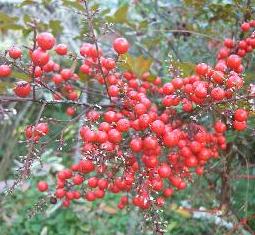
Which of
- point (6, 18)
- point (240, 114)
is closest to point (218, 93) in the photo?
point (240, 114)

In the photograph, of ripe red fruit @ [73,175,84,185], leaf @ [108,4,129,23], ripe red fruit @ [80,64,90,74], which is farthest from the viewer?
leaf @ [108,4,129,23]

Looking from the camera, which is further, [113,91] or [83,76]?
[83,76]

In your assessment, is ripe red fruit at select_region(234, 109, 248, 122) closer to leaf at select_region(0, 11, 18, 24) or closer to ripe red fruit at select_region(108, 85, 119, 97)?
ripe red fruit at select_region(108, 85, 119, 97)

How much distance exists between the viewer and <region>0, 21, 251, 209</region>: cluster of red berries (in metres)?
1.44

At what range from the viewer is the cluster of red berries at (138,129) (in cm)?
144

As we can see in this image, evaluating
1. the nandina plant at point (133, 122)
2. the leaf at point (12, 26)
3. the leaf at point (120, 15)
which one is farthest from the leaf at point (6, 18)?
the nandina plant at point (133, 122)

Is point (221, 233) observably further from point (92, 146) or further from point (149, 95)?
point (92, 146)

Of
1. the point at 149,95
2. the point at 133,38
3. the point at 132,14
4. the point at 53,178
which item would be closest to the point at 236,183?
the point at 149,95

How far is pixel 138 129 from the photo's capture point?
154cm

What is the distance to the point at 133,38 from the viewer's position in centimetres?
301

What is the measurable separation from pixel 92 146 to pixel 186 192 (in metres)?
2.07

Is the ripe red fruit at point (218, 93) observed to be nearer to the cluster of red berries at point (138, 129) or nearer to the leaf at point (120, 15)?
the cluster of red berries at point (138, 129)

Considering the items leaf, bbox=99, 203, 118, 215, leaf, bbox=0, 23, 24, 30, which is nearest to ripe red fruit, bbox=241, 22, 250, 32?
leaf, bbox=0, 23, 24, 30

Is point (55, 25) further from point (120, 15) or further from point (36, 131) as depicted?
point (36, 131)
